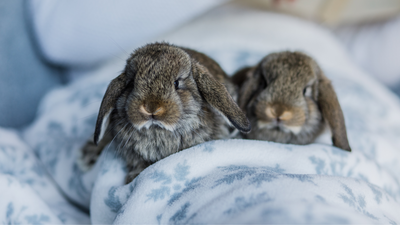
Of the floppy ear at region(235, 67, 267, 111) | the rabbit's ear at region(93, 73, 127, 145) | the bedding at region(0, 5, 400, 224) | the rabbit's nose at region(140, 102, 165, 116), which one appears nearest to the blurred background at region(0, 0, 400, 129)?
the bedding at region(0, 5, 400, 224)

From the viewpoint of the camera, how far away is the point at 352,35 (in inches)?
107

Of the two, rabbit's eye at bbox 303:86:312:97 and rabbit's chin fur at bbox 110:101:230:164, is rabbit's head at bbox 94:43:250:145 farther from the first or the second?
rabbit's eye at bbox 303:86:312:97

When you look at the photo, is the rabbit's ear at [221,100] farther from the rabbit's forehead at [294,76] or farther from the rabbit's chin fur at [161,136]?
the rabbit's forehead at [294,76]

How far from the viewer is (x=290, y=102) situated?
3.66ft

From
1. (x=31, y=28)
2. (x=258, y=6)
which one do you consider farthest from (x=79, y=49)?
(x=258, y=6)

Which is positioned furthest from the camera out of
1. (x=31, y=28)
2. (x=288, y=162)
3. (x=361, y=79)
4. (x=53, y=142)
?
(x=361, y=79)

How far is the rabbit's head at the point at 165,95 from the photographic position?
0.91m

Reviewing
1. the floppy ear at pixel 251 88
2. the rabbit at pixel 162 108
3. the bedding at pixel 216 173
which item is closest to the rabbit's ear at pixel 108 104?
the rabbit at pixel 162 108

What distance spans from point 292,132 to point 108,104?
2.18 ft

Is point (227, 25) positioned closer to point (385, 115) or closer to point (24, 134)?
point (385, 115)

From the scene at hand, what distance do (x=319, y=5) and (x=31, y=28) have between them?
224cm

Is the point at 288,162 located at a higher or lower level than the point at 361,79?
higher

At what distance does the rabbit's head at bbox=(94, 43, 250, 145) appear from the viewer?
2.97ft

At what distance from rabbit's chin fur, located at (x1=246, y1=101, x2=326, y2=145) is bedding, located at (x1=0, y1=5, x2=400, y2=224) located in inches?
4.0
